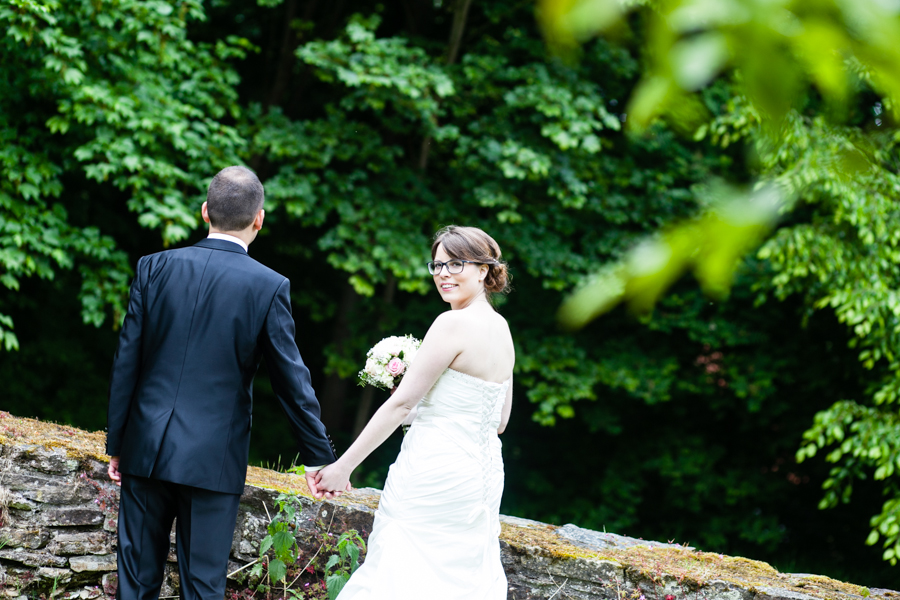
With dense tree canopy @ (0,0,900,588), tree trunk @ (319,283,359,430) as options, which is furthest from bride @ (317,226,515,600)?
tree trunk @ (319,283,359,430)

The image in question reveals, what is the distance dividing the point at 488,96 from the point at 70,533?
6.08 metres

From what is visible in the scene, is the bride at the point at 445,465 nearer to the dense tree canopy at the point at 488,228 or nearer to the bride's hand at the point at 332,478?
the bride's hand at the point at 332,478

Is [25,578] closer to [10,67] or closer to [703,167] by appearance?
[10,67]

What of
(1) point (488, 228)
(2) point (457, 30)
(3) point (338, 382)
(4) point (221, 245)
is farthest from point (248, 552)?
(2) point (457, 30)

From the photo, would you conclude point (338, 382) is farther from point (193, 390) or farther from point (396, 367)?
point (193, 390)

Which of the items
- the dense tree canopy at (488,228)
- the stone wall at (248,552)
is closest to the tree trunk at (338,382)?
the dense tree canopy at (488,228)

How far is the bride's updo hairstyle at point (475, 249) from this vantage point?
2896mm

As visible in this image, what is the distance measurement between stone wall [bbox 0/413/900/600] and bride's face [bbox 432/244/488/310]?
46.4 inches

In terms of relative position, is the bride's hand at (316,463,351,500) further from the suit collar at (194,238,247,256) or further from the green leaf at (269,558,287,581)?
the suit collar at (194,238,247,256)

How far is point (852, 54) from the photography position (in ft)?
2.06

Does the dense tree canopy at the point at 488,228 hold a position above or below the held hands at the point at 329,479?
above

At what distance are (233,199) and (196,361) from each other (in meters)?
0.59

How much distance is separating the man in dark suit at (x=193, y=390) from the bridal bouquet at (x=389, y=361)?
0.54 m

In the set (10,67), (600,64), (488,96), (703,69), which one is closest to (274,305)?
(703,69)
